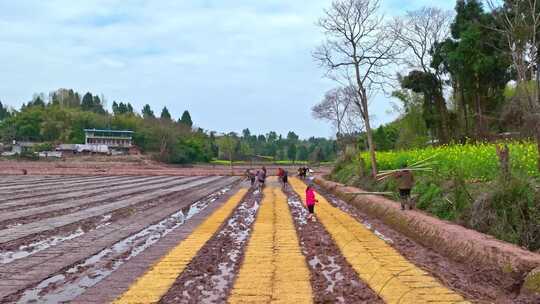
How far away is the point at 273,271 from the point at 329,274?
0.80 meters

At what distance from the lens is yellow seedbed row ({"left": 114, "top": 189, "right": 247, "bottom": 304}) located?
6367 millimetres

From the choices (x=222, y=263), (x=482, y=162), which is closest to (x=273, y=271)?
(x=222, y=263)

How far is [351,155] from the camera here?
4194cm

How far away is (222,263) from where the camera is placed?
28.5 ft

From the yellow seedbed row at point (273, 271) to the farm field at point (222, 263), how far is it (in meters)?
0.02

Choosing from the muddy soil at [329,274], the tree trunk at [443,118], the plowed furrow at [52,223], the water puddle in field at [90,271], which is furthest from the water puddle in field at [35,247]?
the tree trunk at [443,118]

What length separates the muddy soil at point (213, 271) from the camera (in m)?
6.48

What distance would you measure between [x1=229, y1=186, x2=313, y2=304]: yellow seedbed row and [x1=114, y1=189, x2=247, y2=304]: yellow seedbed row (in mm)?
902

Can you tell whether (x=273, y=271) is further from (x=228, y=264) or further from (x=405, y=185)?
(x=405, y=185)

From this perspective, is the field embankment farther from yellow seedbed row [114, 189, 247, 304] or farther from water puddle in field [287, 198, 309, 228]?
yellow seedbed row [114, 189, 247, 304]

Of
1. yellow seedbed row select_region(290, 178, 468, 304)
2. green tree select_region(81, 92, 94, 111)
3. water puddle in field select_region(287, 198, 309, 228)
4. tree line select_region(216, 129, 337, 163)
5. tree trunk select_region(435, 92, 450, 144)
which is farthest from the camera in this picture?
green tree select_region(81, 92, 94, 111)

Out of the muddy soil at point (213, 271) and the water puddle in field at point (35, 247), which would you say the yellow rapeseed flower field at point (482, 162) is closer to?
the muddy soil at point (213, 271)

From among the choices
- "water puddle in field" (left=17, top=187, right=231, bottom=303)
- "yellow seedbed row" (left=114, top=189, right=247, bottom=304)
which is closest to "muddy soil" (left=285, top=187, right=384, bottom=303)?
"yellow seedbed row" (left=114, top=189, right=247, bottom=304)

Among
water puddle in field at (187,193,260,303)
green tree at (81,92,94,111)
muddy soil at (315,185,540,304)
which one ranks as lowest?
muddy soil at (315,185,540,304)
